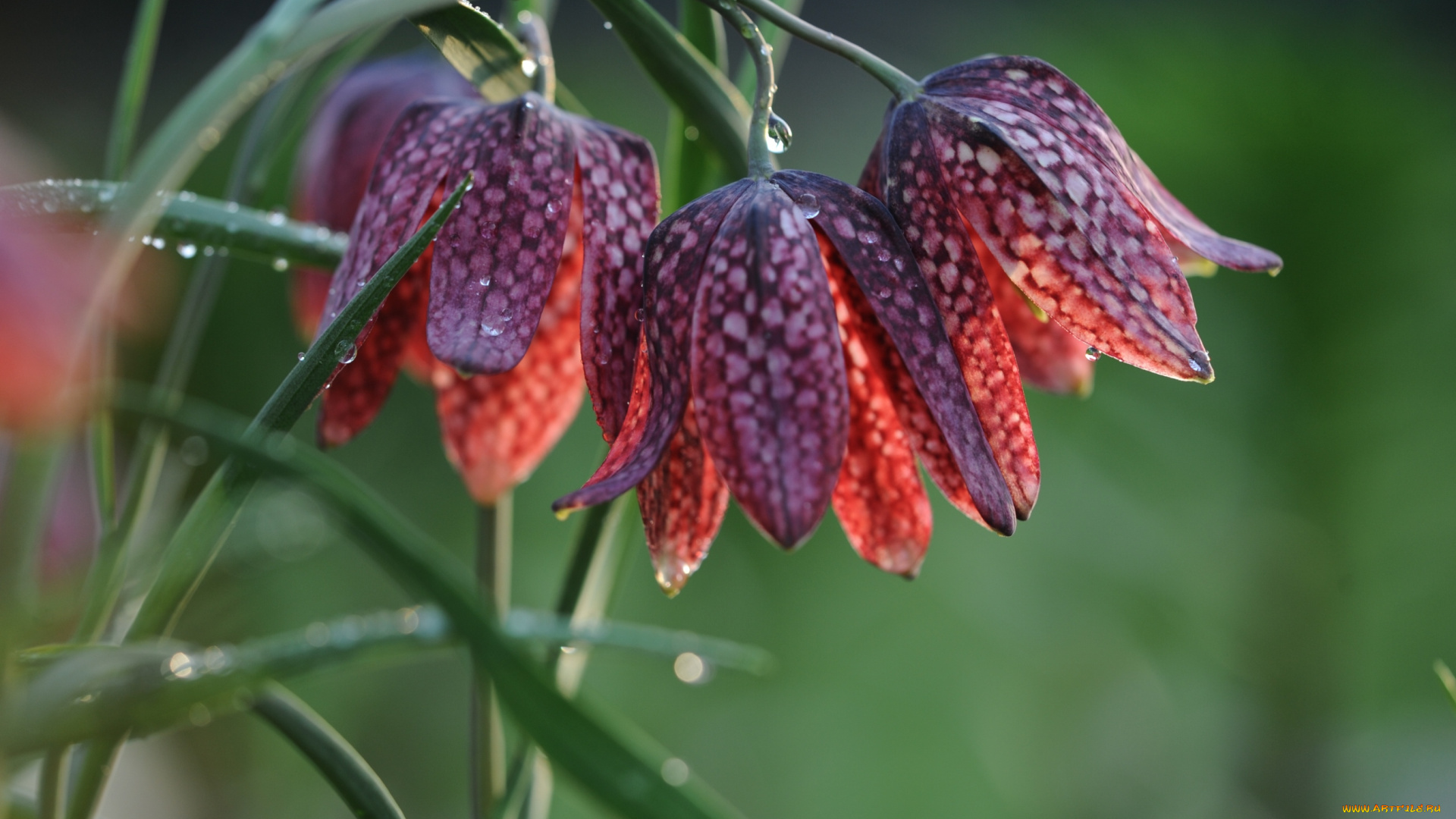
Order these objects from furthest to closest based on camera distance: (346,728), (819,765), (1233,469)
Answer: (1233,469) → (819,765) → (346,728)

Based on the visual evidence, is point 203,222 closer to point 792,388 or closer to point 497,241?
point 497,241

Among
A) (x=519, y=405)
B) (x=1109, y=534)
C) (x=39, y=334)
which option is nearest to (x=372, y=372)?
(x=519, y=405)

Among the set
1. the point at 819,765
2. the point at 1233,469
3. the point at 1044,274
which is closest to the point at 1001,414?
the point at 1044,274

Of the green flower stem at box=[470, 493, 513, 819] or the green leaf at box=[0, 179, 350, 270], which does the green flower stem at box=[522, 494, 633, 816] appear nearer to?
the green flower stem at box=[470, 493, 513, 819]

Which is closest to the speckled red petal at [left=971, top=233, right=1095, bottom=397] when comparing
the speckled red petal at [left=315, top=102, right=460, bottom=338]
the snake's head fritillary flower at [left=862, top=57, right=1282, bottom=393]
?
the snake's head fritillary flower at [left=862, top=57, right=1282, bottom=393]

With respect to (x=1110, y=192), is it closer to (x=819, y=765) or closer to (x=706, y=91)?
(x=706, y=91)

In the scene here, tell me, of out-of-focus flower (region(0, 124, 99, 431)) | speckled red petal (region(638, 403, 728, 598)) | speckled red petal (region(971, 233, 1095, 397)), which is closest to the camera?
out-of-focus flower (region(0, 124, 99, 431))
